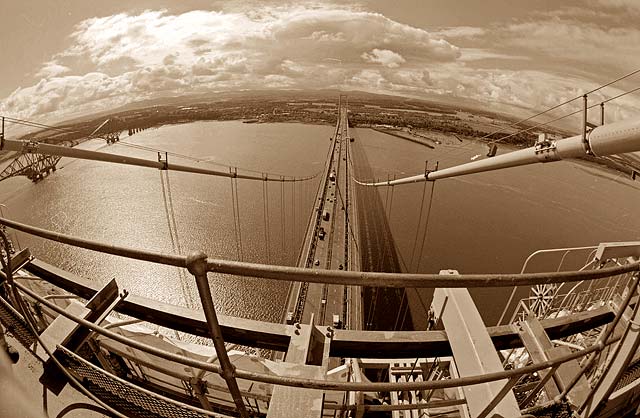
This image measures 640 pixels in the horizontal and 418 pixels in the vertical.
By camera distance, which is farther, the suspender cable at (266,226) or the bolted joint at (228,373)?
the suspender cable at (266,226)

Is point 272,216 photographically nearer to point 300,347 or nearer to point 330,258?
point 330,258

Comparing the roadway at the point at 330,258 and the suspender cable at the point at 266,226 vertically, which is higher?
the roadway at the point at 330,258

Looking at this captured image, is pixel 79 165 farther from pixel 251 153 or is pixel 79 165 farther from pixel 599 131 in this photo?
pixel 599 131

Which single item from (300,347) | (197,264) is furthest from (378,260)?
(197,264)

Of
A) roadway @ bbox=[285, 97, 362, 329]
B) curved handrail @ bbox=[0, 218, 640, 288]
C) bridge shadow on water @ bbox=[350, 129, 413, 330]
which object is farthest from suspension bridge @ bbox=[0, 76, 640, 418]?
bridge shadow on water @ bbox=[350, 129, 413, 330]

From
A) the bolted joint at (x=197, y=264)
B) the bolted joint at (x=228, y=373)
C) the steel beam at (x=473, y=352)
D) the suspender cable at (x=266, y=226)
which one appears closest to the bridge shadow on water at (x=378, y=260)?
the suspender cable at (x=266, y=226)

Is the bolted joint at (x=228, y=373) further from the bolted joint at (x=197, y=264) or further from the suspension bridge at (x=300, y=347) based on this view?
the bolted joint at (x=197, y=264)
